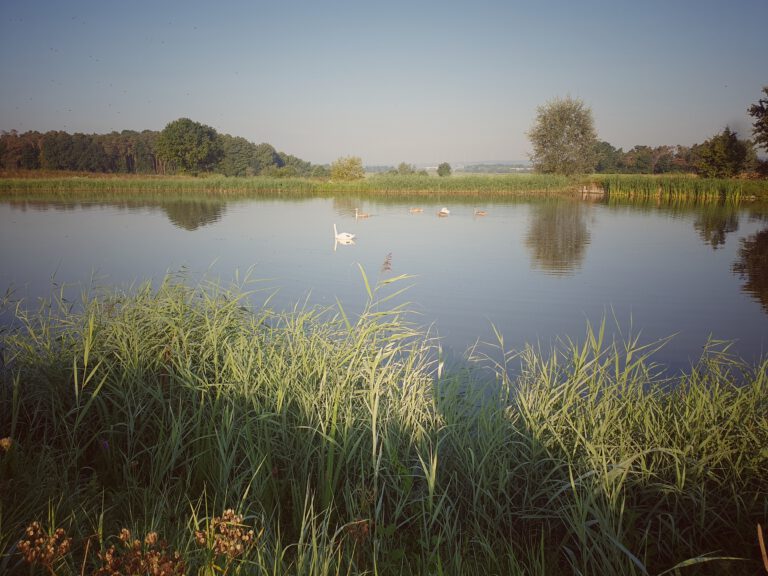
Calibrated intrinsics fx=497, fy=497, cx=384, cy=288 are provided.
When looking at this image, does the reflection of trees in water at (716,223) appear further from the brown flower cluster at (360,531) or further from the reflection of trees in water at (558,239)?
the brown flower cluster at (360,531)

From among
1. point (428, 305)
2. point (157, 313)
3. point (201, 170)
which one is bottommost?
point (428, 305)

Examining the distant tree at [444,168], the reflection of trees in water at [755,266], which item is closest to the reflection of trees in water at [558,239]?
the reflection of trees in water at [755,266]

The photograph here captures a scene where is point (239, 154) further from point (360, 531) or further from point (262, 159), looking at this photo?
point (360, 531)

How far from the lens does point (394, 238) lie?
17.4 metres

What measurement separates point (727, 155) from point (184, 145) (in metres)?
64.4

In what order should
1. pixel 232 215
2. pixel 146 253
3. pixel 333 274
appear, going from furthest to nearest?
1. pixel 232 215
2. pixel 146 253
3. pixel 333 274

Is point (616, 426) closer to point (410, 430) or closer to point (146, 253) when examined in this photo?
point (410, 430)

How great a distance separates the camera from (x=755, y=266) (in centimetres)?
1227

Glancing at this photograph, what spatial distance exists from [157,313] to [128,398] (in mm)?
966

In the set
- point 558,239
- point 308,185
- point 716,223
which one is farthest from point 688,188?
point 308,185

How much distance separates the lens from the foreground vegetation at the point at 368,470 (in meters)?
2.47

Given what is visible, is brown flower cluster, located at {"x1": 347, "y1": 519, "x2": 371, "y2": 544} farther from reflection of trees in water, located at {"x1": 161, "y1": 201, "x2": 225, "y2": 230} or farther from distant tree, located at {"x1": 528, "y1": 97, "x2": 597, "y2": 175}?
distant tree, located at {"x1": 528, "y1": 97, "x2": 597, "y2": 175}

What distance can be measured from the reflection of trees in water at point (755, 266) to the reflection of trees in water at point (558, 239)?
11.6 ft

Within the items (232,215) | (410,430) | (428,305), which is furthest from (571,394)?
(232,215)
